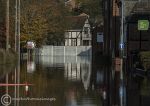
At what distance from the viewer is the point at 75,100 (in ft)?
70.7

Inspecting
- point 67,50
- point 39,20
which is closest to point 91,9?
point 67,50

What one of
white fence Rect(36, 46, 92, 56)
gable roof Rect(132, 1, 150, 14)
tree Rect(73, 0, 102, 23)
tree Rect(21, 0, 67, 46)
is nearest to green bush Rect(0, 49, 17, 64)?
gable roof Rect(132, 1, 150, 14)

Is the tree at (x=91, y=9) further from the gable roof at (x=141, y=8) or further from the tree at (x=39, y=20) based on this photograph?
the gable roof at (x=141, y=8)

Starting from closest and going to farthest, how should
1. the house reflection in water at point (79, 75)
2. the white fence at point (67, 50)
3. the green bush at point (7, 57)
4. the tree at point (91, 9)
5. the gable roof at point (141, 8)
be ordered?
the house reflection in water at point (79, 75) → the gable roof at point (141, 8) → the green bush at point (7, 57) → the white fence at point (67, 50) → the tree at point (91, 9)

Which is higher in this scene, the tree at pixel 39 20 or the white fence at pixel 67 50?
the tree at pixel 39 20

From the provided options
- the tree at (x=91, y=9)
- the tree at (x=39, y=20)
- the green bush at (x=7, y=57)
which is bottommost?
the green bush at (x=7, y=57)

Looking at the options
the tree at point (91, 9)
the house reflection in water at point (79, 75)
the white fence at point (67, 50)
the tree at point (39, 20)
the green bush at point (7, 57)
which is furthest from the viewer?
the tree at point (91, 9)

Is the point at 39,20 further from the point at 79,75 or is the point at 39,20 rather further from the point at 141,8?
the point at 79,75

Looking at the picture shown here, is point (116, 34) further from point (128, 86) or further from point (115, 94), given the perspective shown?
point (115, 94)

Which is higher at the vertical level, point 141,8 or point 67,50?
point 141,8

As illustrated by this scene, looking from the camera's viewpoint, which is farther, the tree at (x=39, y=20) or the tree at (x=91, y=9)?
the tree at (x=91, y=9)

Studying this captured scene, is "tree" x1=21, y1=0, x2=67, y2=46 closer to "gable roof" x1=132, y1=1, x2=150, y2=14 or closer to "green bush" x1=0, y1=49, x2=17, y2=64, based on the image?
"green bush" x1=0, y1=49, x2=17, y2=64

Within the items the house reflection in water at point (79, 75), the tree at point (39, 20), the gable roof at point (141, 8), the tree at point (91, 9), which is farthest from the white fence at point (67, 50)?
the gable roof at point (141, 8)

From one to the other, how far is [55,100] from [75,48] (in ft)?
310
